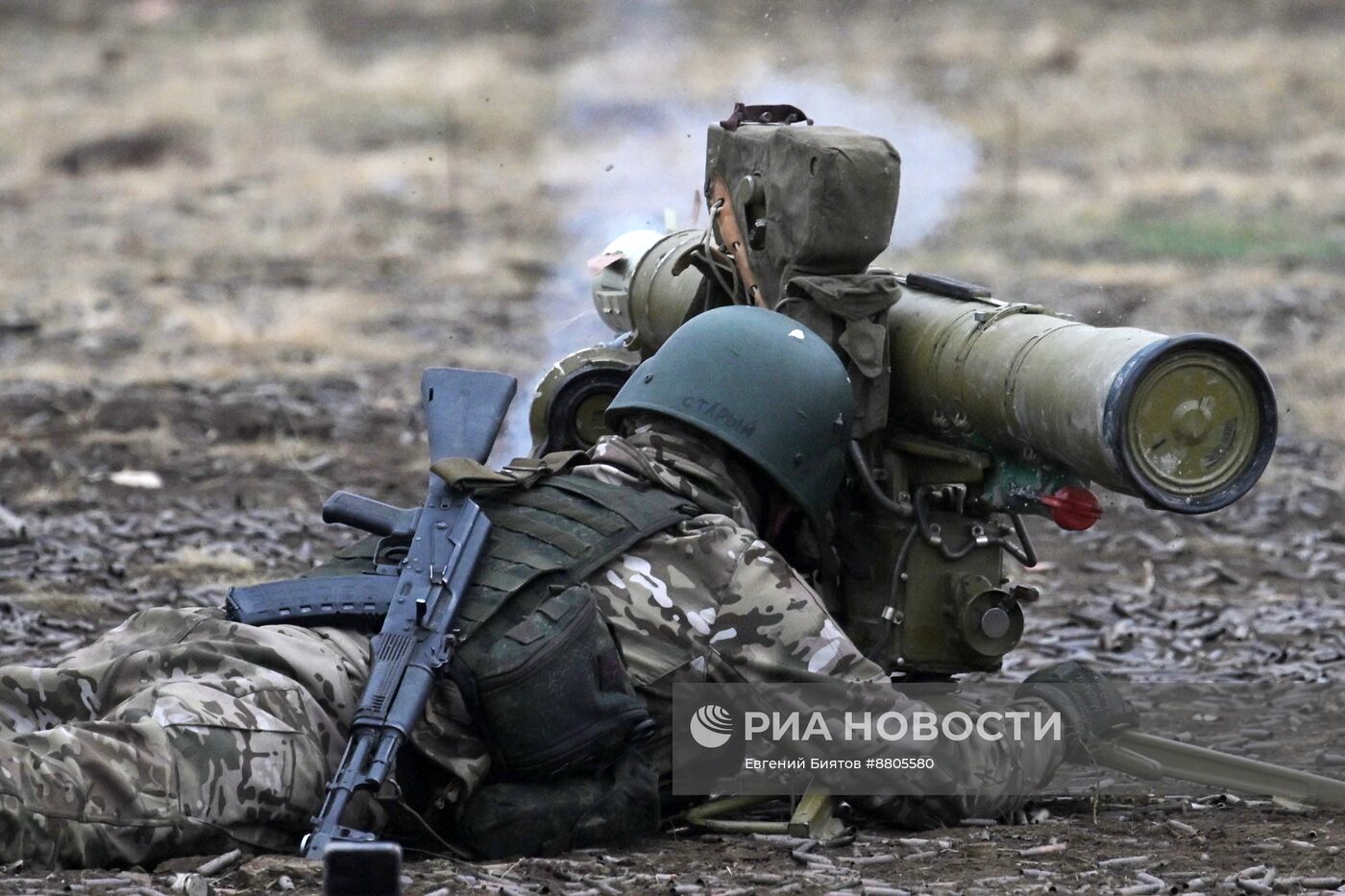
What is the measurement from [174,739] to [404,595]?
2.34 feet

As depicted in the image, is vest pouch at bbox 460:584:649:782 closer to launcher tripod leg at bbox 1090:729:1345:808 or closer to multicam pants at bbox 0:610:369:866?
multicam pants at bbox 0:610:369:866

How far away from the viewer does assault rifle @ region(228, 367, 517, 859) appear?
496cm

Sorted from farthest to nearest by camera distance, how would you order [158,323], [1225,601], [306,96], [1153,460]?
[306,96] < [158,323] < [1225,601] < [1153,460]

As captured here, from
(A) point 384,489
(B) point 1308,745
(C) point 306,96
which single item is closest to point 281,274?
(A) point 384,489

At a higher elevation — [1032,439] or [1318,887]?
[1032,439]

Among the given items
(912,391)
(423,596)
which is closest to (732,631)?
(423,596)

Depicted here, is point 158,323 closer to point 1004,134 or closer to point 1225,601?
point 1225,601

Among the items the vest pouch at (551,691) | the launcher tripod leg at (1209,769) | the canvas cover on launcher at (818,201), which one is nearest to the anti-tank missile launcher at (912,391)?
the canvas cover on launcher at (818,201)

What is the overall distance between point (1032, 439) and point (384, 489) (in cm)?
600

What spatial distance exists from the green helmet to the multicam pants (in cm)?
125

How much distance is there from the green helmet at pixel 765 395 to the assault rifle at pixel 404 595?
1.70ft

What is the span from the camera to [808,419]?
19.6ft

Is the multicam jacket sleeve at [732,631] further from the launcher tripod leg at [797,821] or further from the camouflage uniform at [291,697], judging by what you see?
the launcher tripod leg at [797,821]

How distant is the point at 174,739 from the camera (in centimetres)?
504
